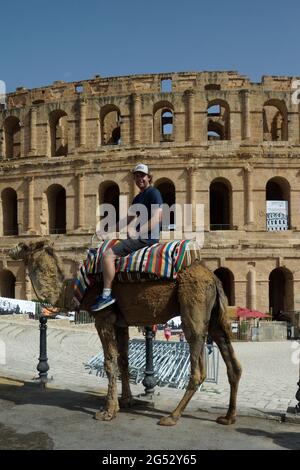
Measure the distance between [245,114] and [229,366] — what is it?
24.2m

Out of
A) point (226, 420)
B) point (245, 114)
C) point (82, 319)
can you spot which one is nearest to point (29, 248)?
point (226, 420)

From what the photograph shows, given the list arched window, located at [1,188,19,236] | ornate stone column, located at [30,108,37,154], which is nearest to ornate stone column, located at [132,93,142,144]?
ornate stone column, located at [30,108,37,154]

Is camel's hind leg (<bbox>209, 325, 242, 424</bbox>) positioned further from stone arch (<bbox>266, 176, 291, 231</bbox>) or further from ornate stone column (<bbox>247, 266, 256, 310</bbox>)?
stone arch (<bbox>266, 176, 291, 231</bbox>)

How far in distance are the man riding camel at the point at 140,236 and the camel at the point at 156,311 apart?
0.81ft

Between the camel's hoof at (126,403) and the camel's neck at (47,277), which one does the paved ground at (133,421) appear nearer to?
the camel's hoof at (126,403)

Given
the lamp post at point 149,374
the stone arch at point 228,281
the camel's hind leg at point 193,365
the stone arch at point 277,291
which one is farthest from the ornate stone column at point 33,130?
the camel's hind leg at point 193,365

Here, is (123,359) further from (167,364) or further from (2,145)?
(2,145)

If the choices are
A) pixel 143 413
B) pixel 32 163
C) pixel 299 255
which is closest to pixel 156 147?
pixel 32 163

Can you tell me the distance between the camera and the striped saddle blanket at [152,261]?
629 cm

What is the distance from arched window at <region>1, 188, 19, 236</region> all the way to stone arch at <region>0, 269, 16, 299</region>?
2522 mm

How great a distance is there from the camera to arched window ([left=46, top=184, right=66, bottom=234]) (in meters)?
30.8

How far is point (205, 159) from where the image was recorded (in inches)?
1117

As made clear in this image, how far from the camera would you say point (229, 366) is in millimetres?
Result: 6402
